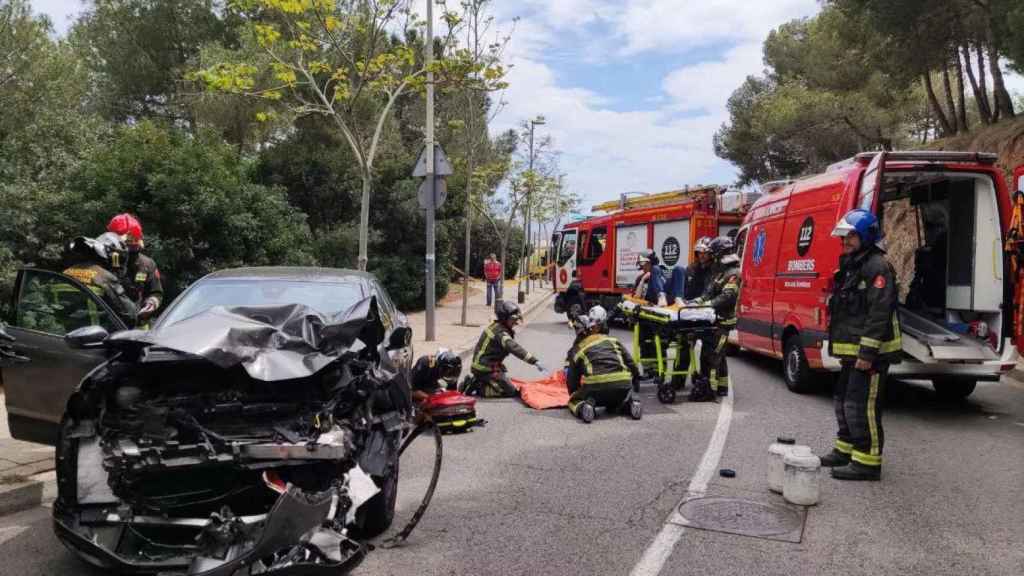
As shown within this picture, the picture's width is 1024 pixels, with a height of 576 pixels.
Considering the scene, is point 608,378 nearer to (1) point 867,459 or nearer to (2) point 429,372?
(2) point 429,372

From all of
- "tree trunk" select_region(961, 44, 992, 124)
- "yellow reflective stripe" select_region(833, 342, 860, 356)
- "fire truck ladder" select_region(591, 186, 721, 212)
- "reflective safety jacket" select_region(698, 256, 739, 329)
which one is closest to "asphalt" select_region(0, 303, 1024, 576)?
"yellow reflective stripe" select_region(833, 342, 860, 356)

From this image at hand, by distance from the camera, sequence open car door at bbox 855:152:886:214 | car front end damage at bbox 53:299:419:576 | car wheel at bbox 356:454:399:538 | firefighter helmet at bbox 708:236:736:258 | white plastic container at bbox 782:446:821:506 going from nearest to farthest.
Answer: car front end damage at bbox 53:299:419:576
car wheel at bbox 356:454:399:538
white plastic container at bbox 782:446:821:506
open car door at bbox 855:152:886:214
firefighter helmet at bbox 708:236:736:258

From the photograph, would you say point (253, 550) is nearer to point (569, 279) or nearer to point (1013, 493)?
point (1013, 493)

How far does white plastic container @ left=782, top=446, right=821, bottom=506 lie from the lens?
15.9 ft

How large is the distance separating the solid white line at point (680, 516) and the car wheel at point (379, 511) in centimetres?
143

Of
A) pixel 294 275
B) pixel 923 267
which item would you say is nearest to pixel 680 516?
pixel 294 275

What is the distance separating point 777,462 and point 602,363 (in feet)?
8.18

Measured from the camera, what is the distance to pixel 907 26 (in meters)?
17.7

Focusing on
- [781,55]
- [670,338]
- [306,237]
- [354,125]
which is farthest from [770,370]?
[781,55]

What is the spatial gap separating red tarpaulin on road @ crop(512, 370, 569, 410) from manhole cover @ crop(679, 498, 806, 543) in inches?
127

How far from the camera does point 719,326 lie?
8.42 meters

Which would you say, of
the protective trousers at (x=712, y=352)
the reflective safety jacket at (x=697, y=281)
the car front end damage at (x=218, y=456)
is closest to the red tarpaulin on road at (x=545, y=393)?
the protective trousers at (x=712, y=352)

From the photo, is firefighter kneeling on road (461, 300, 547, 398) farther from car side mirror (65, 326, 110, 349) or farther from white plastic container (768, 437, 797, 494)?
car side mirror (65, 326, 110, 349)

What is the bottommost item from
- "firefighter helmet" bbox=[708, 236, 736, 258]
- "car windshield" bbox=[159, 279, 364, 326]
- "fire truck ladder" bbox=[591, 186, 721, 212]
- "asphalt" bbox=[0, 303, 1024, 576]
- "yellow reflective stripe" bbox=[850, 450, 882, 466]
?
"asphalt" bbox=[0, 303, 1024, 576]
